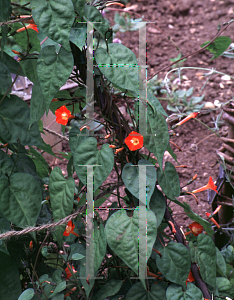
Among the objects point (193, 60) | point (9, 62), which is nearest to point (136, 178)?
point (9, 62)

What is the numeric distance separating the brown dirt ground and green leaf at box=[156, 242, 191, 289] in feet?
3.00

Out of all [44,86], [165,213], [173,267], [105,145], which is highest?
[44,86]

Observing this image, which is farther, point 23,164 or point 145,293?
point 23,164

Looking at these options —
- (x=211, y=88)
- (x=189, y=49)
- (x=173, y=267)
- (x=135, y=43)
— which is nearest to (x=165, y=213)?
(x=173, y=267)

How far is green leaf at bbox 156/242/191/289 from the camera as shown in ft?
2.41

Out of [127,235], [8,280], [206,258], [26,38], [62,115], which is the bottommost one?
[8,280]

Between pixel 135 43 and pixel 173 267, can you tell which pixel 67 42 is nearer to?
pixel 173 267

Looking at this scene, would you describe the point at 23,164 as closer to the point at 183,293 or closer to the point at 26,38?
the point at 26,38

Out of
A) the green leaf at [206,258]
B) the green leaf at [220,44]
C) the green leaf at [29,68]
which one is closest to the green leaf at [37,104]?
the green leaf at [29,68]

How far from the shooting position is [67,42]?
604mm

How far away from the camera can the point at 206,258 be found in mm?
789

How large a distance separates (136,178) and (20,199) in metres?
0.28

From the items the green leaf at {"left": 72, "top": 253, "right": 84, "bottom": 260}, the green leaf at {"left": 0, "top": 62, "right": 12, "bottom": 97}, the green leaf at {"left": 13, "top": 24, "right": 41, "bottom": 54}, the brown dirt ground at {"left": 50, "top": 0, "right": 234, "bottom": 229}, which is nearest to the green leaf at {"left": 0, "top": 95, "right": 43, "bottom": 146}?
the green leaf at {"left": 0, "top": 62, "right": 12, "bottom": 97}

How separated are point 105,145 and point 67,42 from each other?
0.22 metres
